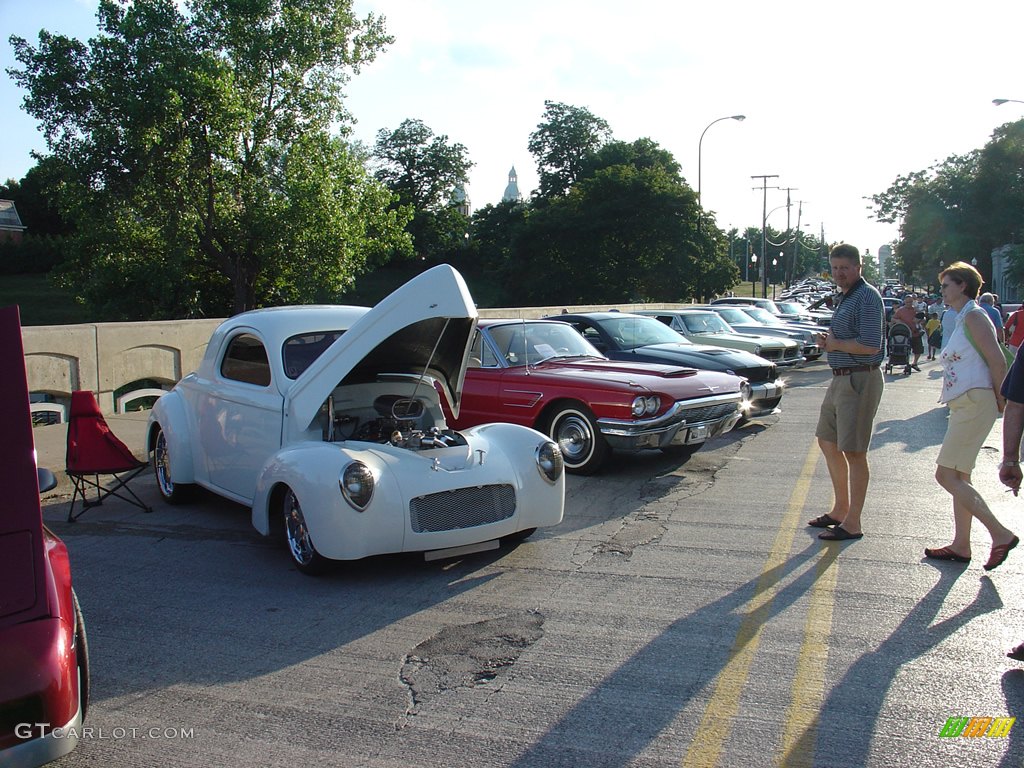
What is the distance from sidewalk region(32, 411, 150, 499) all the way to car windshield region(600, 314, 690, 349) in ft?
19.8

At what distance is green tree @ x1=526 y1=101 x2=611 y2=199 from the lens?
83.9m

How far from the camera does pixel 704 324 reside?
16.7m

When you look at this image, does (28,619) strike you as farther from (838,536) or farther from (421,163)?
(421,163)

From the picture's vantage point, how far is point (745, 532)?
261 inches

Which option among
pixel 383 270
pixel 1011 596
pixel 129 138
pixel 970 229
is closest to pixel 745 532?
pixel 1011 596

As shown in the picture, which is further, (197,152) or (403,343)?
(197,152)

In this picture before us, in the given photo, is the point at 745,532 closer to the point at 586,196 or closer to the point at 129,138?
the point at 129,138

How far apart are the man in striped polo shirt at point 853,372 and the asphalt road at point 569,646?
17.5 inches

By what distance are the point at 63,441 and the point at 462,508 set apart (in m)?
6.46

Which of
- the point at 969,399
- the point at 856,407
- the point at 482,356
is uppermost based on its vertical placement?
the point at 482,356

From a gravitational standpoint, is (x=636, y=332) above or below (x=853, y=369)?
above

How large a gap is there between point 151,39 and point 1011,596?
30.2m

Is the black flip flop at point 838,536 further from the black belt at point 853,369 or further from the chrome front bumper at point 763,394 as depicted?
the chrome front bumper at point 763,394

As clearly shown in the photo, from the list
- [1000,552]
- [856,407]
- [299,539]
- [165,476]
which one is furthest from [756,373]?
[299,539]
